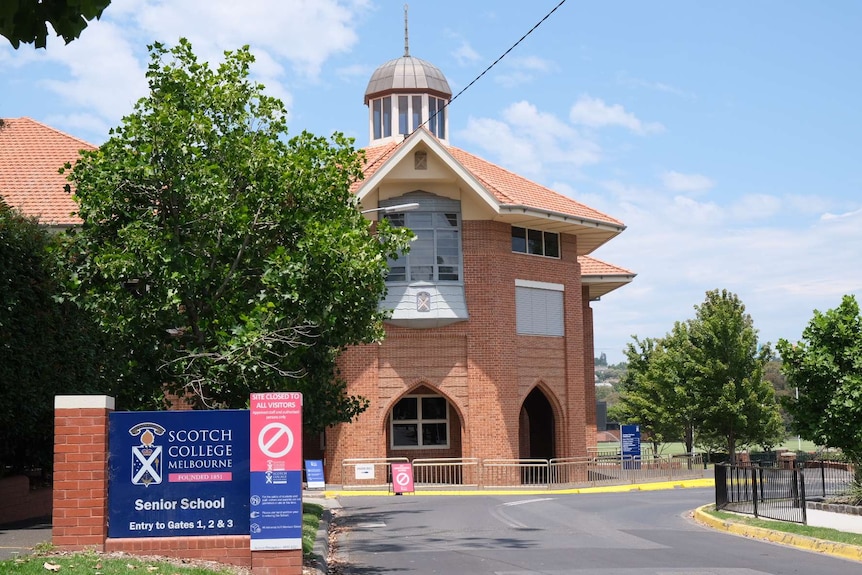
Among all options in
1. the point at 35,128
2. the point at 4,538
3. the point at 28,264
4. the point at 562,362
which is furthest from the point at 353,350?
the point at 4,538

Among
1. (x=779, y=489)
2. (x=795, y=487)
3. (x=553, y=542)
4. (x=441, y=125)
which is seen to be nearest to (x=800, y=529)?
(x=795, y=487)

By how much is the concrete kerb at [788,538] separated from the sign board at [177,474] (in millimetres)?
9080

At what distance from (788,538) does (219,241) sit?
34.9 feet

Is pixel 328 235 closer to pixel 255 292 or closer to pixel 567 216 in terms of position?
pixel 255 292

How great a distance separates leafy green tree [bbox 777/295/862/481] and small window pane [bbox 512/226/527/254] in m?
15.3

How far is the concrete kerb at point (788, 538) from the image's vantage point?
51.6ft

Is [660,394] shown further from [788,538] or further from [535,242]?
[788,538]

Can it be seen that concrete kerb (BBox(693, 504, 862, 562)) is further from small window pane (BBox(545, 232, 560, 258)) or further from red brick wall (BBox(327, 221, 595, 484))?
small window pane (BBox(545, 232, 560, 258))

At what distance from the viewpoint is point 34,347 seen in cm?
1942

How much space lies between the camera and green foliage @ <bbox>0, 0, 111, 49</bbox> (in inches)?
190

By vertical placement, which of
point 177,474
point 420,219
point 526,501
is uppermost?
point 420,219

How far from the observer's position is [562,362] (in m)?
37.7

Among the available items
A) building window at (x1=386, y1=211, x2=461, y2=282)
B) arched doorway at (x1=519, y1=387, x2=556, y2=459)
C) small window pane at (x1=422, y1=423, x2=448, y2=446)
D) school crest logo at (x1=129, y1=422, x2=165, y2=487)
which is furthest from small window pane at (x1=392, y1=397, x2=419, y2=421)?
school crest logo at (x1=129, y1=422, x2=165, y2=487)

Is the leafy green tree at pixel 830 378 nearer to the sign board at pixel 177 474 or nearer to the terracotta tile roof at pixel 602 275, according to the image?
the sign board at pixel 177 474
